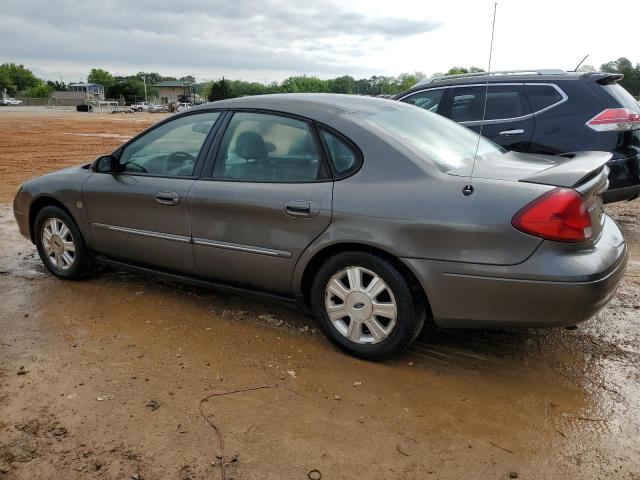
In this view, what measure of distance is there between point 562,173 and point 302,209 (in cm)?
146

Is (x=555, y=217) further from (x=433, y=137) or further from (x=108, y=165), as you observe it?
(x=108, y=165)

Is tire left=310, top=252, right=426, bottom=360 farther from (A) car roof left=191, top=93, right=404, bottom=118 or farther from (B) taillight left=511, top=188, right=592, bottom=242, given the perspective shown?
(A) car roof left=191, top=93, right=404, bottom=118

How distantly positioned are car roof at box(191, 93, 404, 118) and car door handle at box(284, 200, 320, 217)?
0.59m

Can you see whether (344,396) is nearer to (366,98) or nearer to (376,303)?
(376,303)

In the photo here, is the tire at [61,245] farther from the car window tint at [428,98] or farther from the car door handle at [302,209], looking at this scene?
the car window tint at [428,98]

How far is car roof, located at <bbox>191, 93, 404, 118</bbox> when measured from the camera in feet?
11.8

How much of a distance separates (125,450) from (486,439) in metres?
1.66

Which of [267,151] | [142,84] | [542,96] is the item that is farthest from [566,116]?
[142,84]

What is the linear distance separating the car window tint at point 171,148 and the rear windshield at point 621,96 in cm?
425

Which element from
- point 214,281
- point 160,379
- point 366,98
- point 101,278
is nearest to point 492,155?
point 366,98

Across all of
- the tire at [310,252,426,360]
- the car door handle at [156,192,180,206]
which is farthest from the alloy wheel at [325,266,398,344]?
the car door handle at [156,192,180,206]

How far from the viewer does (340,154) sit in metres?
3.37

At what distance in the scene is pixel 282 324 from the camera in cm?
394

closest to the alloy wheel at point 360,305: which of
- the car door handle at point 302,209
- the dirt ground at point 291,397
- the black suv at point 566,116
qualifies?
the dirt ground at point 291,397
